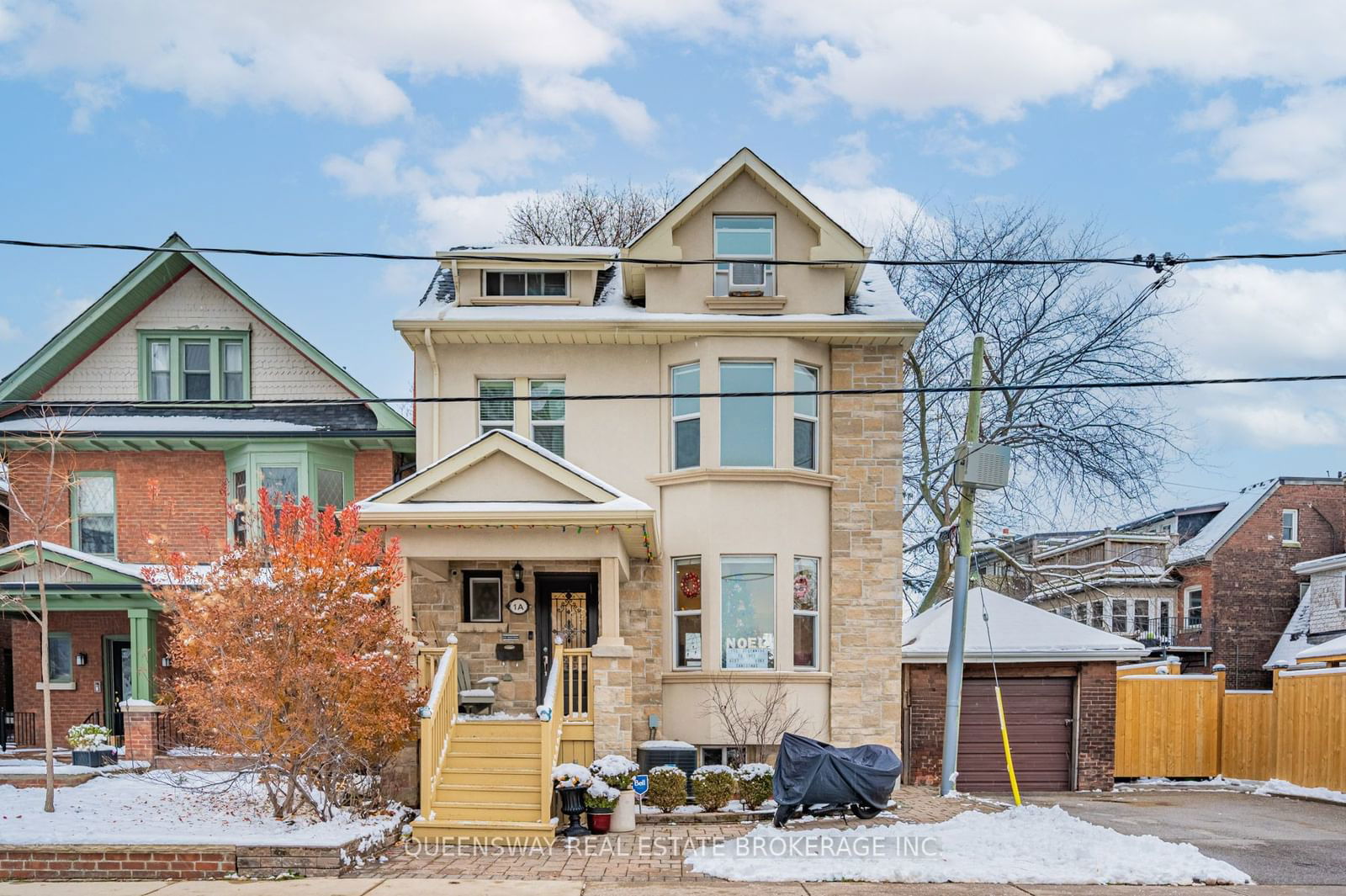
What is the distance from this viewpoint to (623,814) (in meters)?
12.9

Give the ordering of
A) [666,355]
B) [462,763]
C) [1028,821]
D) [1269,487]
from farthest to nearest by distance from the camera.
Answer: [1269,487] → [666,355] → [462,763] → [1028,821]

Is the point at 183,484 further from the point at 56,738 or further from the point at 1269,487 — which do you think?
the point at 1269,487

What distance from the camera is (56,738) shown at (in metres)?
18.7

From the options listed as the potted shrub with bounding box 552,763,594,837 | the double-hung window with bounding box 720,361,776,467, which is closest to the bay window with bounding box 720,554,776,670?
the double-hung window with bounding box 720,361,776,467

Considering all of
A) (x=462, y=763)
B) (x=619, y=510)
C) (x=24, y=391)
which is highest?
(x=24, y=391)

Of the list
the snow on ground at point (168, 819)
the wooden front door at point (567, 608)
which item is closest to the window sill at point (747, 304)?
the wooden front door at point (567, 608)

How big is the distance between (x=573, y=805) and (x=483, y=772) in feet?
3.55

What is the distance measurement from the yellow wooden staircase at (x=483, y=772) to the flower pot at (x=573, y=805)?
0.22 metres

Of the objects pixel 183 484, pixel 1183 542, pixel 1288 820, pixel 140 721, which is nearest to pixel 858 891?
pixel 1288 820

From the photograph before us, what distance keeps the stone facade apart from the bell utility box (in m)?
1.80

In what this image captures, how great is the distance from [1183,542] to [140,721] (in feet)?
101

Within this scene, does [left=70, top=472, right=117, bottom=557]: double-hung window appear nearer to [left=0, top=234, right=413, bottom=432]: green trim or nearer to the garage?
[left=0, top=234, right=413, bottom=432]: green trim

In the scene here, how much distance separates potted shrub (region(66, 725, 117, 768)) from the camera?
15.3 m

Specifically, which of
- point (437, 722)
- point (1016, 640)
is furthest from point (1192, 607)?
point (437, 722)
